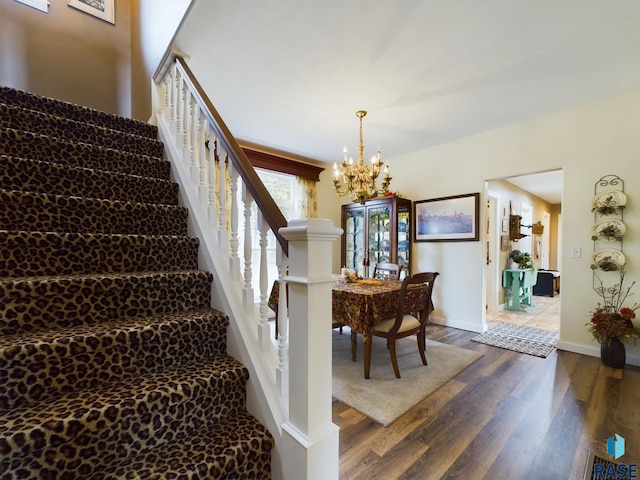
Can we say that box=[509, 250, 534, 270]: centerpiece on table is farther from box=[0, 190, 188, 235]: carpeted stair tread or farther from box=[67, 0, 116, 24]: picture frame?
box=[67, 0, 116, 24]: picture frame

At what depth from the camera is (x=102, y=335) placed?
3.36 feet

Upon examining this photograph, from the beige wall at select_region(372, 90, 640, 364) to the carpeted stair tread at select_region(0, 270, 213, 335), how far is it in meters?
3.57

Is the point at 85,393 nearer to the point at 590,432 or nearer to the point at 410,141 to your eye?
the point at 590,432

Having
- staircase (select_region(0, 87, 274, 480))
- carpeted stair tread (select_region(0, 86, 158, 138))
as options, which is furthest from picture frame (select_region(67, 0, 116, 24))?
staircase (select_region(0, 87, 274, 480))

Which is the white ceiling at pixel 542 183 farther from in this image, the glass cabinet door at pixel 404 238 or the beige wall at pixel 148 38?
the beige wall at pixel 148 38

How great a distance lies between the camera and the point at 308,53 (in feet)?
7.32

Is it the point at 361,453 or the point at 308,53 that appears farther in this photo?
the point at 308,53

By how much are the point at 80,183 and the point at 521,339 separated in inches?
176

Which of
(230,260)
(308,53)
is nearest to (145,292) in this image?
(230,260)

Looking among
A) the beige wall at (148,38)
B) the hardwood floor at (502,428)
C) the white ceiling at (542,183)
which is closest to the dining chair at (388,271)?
the hardwood floor at (502,428)

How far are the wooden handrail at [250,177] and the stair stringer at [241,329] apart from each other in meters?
0.39

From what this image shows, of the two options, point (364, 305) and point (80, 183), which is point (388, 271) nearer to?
point (364, 305)

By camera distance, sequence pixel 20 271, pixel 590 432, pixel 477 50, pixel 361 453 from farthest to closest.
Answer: pixel 477 50 < pixel 590 432 < pixel 361 453 < pixel 20 271

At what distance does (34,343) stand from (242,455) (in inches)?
30.4
